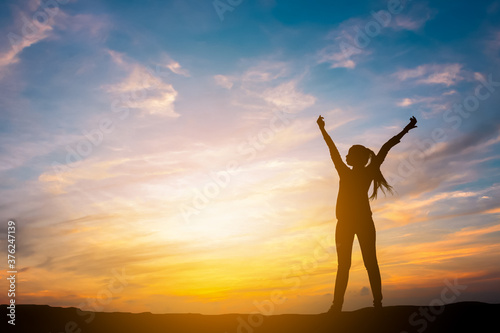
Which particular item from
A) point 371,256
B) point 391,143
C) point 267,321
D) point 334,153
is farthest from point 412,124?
point 267,321

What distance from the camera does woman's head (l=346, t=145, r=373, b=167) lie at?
7.85 m

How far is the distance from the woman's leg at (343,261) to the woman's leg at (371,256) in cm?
22

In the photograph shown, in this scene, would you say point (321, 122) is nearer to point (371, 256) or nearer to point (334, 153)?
point (334, 153)

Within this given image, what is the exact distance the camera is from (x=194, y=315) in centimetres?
963

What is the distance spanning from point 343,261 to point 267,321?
226 cm

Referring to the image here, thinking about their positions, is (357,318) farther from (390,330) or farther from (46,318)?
(46,318)

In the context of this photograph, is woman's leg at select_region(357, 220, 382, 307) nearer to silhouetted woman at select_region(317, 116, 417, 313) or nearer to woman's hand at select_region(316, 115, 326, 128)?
silhouetted woman at select_region(317, 116, 417, 313)

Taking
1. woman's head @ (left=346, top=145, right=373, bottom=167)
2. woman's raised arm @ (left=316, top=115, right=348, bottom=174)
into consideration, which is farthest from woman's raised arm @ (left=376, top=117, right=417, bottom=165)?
woman's raised arm @ (left=316, top=115, right=348, bottom=174)

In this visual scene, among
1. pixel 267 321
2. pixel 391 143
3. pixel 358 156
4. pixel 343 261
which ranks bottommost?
pixel 267 321

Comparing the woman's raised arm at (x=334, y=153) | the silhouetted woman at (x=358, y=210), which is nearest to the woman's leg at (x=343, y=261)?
the silhouetted woman at (x=358, y=210)

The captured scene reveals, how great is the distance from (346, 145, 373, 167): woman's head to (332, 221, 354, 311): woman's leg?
4.13 feet

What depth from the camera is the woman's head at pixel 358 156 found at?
25.8 ft

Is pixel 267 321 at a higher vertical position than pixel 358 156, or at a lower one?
lower

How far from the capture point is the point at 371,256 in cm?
747
